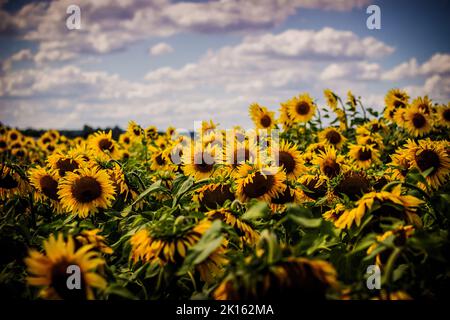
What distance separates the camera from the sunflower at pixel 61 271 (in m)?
1.38

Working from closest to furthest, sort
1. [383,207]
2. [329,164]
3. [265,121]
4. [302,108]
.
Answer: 1. [383,207]
2. [329,164]
3. [265,121]
4. [302,108]

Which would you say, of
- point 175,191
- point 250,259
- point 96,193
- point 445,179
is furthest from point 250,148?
point 250,259

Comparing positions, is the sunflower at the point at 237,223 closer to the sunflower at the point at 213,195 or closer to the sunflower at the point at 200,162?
the sunflower at the point at 213,195

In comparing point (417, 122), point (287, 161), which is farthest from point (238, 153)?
point (417, 122)

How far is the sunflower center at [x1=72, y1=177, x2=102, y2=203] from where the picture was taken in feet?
8.66

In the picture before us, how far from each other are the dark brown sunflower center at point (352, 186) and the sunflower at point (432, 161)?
0.49 meters

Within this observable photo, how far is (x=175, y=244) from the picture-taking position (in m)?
1.56

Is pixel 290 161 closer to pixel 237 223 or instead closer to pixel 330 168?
pixel 330 168

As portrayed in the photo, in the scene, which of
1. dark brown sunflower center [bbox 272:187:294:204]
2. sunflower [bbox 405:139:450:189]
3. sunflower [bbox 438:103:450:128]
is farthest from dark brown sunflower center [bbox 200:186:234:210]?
sunflower [bbox 438:103:450:128]

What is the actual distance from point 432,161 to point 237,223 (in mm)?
1607

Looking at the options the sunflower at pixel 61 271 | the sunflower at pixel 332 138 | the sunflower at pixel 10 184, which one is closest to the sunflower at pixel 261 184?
the sunflower at pixel 61 271

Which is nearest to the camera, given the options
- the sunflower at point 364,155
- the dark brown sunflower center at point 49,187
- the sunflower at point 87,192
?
the sunflower at point 87,192

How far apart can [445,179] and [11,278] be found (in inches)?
103
